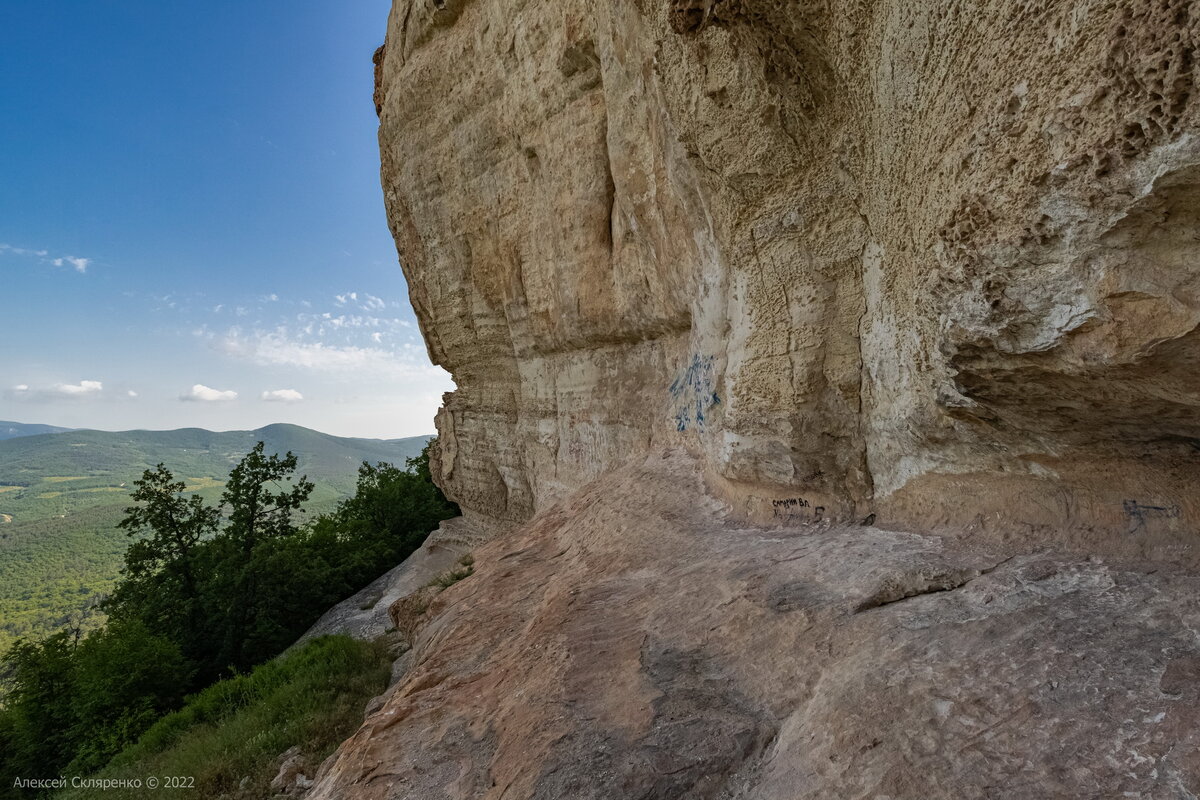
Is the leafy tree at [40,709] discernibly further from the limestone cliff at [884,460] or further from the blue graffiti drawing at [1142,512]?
the blue graffiti drawing at [1142,512]

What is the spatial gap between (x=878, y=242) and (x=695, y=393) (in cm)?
269

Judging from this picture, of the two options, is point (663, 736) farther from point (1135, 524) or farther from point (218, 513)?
point (218, 513)

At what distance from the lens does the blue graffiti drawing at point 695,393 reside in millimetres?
5311

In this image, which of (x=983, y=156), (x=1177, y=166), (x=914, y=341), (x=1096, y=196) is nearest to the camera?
(x=1177, y=166)

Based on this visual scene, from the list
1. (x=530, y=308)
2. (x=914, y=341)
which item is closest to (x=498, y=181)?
(x=530, y=308)

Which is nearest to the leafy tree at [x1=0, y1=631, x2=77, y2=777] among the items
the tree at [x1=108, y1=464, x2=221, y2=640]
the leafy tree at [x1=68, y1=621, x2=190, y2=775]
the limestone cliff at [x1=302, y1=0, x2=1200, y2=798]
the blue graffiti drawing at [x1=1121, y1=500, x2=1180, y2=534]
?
the leafy tree at [x1=68, y1=621, x2=190, y2=775]

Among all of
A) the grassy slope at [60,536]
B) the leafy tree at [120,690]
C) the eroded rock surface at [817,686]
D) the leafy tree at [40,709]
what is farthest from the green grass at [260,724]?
the grassy slope at [60,536]

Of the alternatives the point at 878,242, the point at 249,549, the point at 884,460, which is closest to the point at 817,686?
the point at 884,460

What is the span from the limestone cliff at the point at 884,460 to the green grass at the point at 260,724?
3.86 m

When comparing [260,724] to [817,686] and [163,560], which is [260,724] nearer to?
[817,686]

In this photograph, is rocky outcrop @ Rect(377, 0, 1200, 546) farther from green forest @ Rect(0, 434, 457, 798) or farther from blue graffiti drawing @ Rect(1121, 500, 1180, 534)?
green forest @ Rect(0, 434, 457, 798)

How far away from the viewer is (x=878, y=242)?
3441mm

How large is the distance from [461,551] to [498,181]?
8.47 metres

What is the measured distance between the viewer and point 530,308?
895 centimetres
